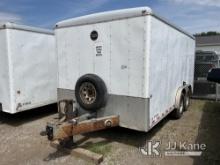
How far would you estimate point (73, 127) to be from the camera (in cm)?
396

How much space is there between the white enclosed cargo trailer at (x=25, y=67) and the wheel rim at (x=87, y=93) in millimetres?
2115

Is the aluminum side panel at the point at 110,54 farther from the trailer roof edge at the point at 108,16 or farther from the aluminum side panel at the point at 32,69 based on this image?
the aluminum side panel at the point at 32,69

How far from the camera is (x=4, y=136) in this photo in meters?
5.27

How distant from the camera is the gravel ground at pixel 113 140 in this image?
13.2 feet

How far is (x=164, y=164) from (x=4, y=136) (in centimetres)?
370

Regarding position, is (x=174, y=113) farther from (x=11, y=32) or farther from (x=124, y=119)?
(x=11, y=32)

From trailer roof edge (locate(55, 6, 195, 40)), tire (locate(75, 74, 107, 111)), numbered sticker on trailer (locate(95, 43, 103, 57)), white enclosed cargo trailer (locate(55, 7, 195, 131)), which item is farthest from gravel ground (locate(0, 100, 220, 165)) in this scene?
trailer roof edge (locate(55, 6, 195, 40))

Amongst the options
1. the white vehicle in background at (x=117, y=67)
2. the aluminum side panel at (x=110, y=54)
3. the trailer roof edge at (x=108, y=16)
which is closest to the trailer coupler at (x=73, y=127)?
the white vehicle in background at (x=117, y=67)

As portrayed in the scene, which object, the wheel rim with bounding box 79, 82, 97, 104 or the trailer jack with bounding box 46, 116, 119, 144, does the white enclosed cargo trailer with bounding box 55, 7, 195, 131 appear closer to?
the wheel rim with bounding box 79, 82, 97, 104

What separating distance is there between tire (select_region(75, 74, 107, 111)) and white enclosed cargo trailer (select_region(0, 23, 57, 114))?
1.99 metres

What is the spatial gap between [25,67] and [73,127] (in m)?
2.86

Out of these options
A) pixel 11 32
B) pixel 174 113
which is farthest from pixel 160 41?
pixel 11 32

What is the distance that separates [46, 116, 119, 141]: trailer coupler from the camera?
371 cm

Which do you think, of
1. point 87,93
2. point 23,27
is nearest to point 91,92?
point 87,93
